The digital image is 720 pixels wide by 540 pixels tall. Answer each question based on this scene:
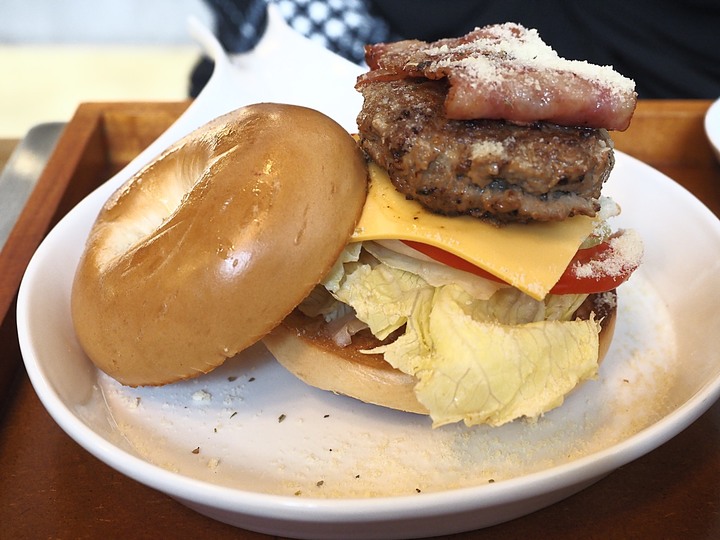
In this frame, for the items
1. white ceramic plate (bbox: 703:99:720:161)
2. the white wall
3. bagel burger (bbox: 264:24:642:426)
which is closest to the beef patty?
bagel burger (bbox: 264:24:642:426)

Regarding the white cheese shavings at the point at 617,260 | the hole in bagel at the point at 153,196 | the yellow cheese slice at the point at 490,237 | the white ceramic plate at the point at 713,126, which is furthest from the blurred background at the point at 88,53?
the white cheese shavings at the point at 617,260

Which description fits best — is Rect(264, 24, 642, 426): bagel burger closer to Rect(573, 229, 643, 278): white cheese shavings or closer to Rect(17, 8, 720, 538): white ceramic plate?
Rect(573, 229, 643, 278): white cheese shavings

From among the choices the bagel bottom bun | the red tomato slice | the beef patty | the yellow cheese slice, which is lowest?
the bagel bottom bun

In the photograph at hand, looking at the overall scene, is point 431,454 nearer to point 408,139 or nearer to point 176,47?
point 408,139

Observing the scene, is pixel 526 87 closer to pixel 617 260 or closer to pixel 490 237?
pixel 490 237

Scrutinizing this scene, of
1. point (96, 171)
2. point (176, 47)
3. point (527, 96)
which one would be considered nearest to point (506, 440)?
point (527, 96)

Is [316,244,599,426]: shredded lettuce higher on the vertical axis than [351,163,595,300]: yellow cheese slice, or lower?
lower
